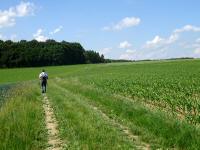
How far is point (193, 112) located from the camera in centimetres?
1554

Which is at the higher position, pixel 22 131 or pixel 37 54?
pixel 37 54

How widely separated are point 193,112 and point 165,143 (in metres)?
4.74

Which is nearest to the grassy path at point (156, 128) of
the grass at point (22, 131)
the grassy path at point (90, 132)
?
the grassy path at point (90, 132)

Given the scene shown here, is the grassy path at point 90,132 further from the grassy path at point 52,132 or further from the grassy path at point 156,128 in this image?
the grassy path at point 156,128

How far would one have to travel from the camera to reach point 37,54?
12225 centimetres

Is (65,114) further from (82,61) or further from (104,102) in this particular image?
(82,61)

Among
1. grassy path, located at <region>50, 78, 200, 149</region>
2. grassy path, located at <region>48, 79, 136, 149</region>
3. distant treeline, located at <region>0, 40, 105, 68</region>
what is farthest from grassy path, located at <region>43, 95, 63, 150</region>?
distant treeline, located at <region>0, 40, 105, 68</region>

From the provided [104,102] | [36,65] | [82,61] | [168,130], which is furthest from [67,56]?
[168,130]

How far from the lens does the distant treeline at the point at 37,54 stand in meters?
116

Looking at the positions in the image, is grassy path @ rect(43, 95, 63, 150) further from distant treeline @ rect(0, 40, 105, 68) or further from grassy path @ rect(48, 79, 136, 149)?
distant treeline @ rect(0, 40, 105, 68)

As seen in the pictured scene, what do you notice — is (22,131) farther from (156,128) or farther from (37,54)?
(37,54)

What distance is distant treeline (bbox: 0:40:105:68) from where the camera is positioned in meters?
116

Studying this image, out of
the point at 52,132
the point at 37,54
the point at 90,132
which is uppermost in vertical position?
the point at 37,54

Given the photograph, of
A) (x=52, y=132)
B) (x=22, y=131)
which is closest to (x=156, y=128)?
(x=52, y=132)
